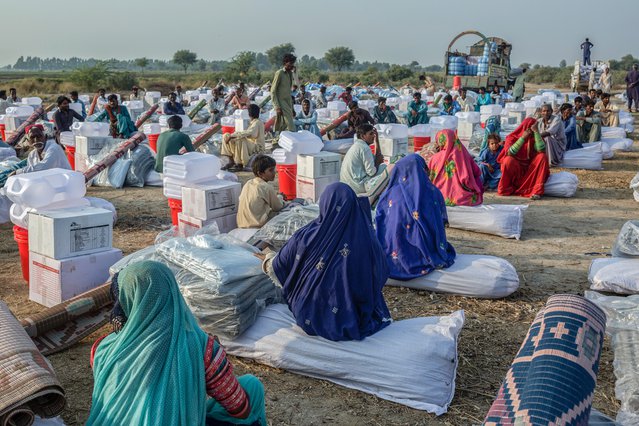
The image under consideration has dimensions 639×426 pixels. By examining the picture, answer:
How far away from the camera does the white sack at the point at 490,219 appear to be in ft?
22.6

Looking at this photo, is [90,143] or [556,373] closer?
[556,373]

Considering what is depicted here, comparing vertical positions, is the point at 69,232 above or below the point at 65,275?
above

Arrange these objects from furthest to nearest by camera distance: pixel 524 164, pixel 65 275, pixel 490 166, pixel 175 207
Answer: pixel 490 166, pixel 524 164, pixel 175 207, pixel 65 275

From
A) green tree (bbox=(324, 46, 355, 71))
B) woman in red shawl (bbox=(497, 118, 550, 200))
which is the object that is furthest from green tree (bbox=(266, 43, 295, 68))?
woman in red shawl (bbox=(497, 118, 550, 200))

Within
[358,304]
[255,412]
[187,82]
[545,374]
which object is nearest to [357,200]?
[358,304]

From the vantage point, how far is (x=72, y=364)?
13.5 ft

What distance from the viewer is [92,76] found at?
35.1 metres

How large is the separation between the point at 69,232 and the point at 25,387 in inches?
96.4

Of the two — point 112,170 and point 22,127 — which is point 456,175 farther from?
point 22,127

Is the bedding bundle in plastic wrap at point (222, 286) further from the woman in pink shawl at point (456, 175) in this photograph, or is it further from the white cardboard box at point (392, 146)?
the white cardboard box at point (392, 146)

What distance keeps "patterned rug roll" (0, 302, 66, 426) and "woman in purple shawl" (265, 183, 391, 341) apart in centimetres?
144

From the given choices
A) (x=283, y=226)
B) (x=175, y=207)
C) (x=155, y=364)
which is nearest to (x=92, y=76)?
(x=175, y=207)

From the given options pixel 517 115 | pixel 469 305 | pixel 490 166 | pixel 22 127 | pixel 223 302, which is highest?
pixel 517 115

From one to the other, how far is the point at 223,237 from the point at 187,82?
1565 inches
